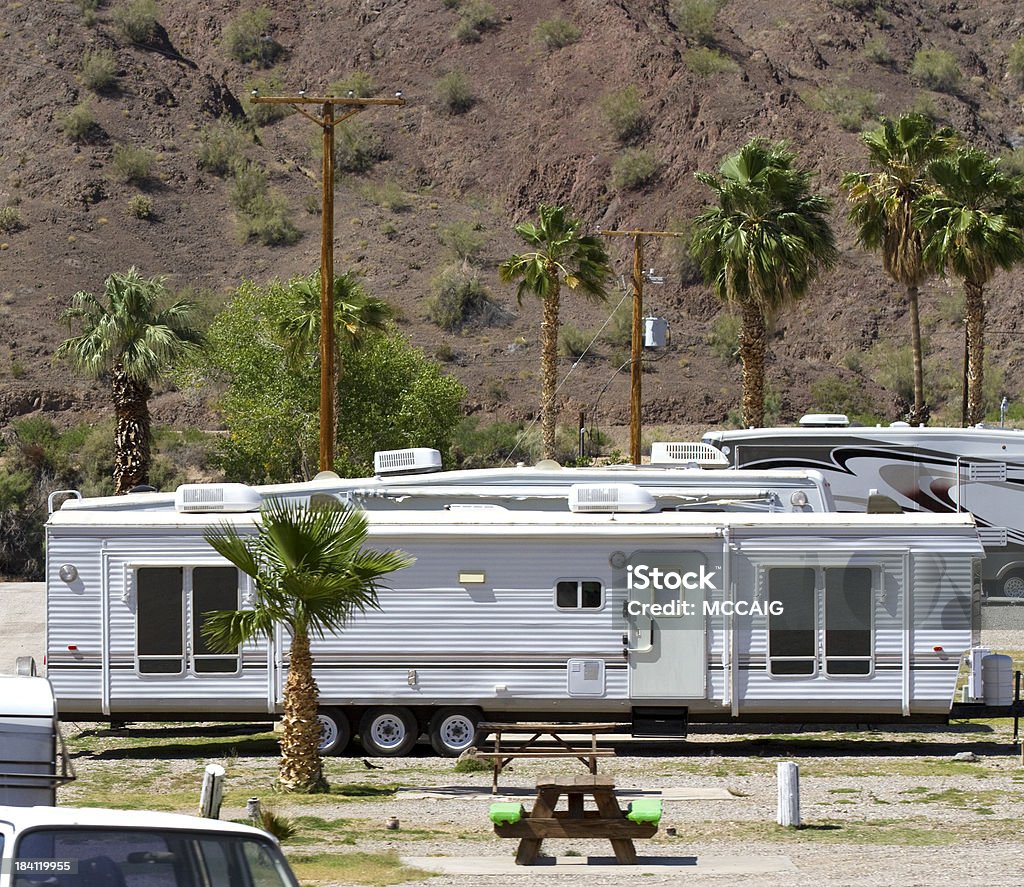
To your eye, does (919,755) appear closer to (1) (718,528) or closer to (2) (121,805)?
(1) (718,528)

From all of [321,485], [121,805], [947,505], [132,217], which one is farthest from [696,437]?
[121,805]

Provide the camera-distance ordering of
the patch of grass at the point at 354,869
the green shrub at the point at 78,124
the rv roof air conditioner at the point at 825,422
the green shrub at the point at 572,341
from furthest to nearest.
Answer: the green shrub at the point at 78,124 → the green shrub at the point at 572,341 → the rv roof air conditioner at the point at 825,422 → the patch of grass at the point at 354,869

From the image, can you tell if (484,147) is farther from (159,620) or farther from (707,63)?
(159,620)

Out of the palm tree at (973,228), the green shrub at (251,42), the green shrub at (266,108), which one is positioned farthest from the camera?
the green shrub at (251,42)

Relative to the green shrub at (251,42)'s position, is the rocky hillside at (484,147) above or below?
below

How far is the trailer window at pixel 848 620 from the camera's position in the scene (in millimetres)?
17375

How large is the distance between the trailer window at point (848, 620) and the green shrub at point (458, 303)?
60824mm

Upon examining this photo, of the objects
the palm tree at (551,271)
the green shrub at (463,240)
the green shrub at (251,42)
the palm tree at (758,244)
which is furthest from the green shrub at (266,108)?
the palm tree at (758,244)

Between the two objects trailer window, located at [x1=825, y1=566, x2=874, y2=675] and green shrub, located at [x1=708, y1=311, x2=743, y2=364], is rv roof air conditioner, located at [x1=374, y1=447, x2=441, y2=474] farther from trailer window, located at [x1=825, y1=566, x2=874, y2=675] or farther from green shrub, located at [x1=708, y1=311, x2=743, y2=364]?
green shrub, located at [x1=708, y1=311, x2=743, y2=364]

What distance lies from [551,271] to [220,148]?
50.9 metres

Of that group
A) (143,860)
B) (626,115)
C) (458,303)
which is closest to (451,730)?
(143,860)

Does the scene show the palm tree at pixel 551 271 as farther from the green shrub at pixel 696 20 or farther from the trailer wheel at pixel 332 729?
the green shrub at pixel 696 20

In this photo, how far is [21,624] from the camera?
30.6m

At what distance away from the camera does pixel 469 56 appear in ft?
328
